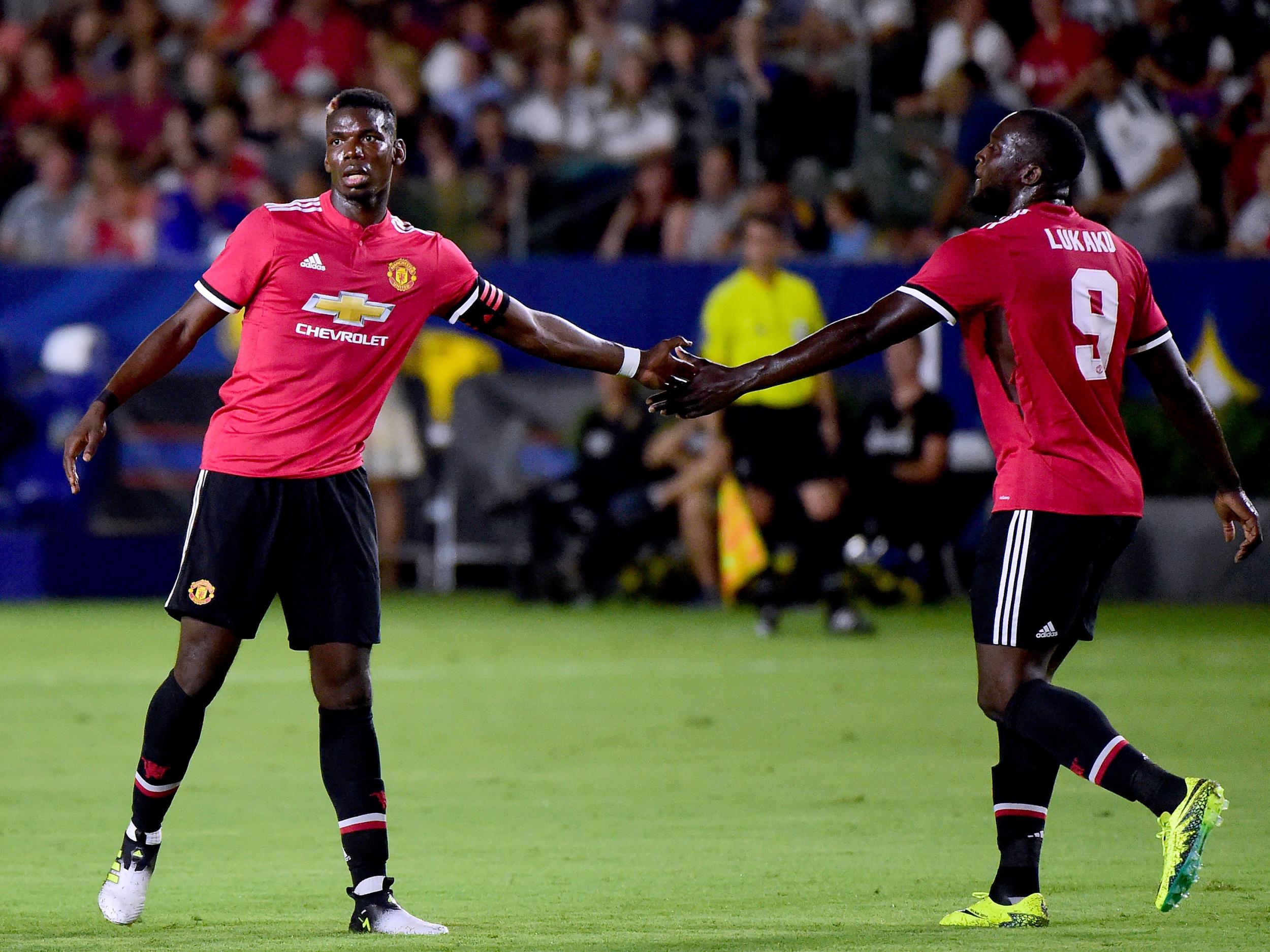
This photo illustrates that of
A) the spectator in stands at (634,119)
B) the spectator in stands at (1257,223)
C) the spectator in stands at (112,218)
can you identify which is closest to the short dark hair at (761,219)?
the spectator in stands at (634,119)

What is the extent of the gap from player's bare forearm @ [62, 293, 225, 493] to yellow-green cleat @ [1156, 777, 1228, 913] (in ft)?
9.31

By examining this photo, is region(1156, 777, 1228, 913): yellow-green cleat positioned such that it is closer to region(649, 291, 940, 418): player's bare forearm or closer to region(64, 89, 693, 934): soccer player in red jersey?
region(649, 291, 940, 418): player's bare forearm

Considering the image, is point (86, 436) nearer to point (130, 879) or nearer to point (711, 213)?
point (130, 879)

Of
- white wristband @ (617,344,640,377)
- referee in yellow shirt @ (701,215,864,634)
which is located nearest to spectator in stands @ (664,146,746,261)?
referee in yellow shirt @ (701,215,864,634)

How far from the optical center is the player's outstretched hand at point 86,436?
5.38m

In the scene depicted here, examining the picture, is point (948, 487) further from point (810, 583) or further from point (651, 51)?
point (651, 51)

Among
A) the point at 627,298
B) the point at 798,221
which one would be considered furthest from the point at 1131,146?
the point at 627,298

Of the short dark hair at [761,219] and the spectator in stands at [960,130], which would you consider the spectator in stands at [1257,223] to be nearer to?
the spectator in stands at [960,130]

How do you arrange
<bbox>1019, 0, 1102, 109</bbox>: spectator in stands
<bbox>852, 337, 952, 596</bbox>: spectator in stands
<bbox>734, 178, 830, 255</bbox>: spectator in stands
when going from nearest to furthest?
<bbox>852, 337, 952, 596</bbox>: spectator in stands → <bbox>1019, 0, 1102, 109</bbox>: spectator in stands → <bbox>734, 178, 830, 255</bbox>: spectator in stands

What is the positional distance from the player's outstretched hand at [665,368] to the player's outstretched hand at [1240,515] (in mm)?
1651

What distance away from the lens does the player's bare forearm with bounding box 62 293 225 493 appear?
5.41 metres

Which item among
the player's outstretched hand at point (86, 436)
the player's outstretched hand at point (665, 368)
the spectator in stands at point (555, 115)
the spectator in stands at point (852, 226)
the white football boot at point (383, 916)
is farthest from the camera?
the spectator in stands at point (555, 115)

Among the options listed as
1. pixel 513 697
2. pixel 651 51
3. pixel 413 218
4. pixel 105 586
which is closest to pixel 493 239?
pixel 413 218

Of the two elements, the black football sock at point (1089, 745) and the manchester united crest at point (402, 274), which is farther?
the manchester united crest at point (402, 274)
